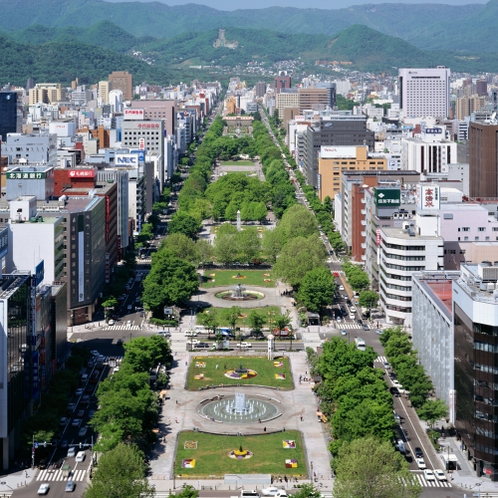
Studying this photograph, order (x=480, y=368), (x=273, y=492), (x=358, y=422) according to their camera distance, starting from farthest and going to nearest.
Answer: (x=358, y=422) < (x=480, y=368) < (x=273, y=492)

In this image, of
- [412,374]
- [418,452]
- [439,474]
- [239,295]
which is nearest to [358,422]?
[418,452]

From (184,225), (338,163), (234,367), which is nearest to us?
(234,367)

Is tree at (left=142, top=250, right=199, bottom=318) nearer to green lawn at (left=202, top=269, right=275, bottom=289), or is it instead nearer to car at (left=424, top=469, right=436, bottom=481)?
green lawn at (left=202, top=269, right=275, bottom=289)

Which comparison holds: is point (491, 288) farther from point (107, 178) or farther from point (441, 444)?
point (107, 178)

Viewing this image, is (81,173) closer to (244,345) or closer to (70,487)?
(244,345)

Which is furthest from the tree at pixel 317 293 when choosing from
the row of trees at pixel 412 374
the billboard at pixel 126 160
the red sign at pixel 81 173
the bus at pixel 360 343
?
the billboard at pixel 126 160

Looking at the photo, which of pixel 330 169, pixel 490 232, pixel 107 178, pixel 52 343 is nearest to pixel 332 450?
pixel 52 343
